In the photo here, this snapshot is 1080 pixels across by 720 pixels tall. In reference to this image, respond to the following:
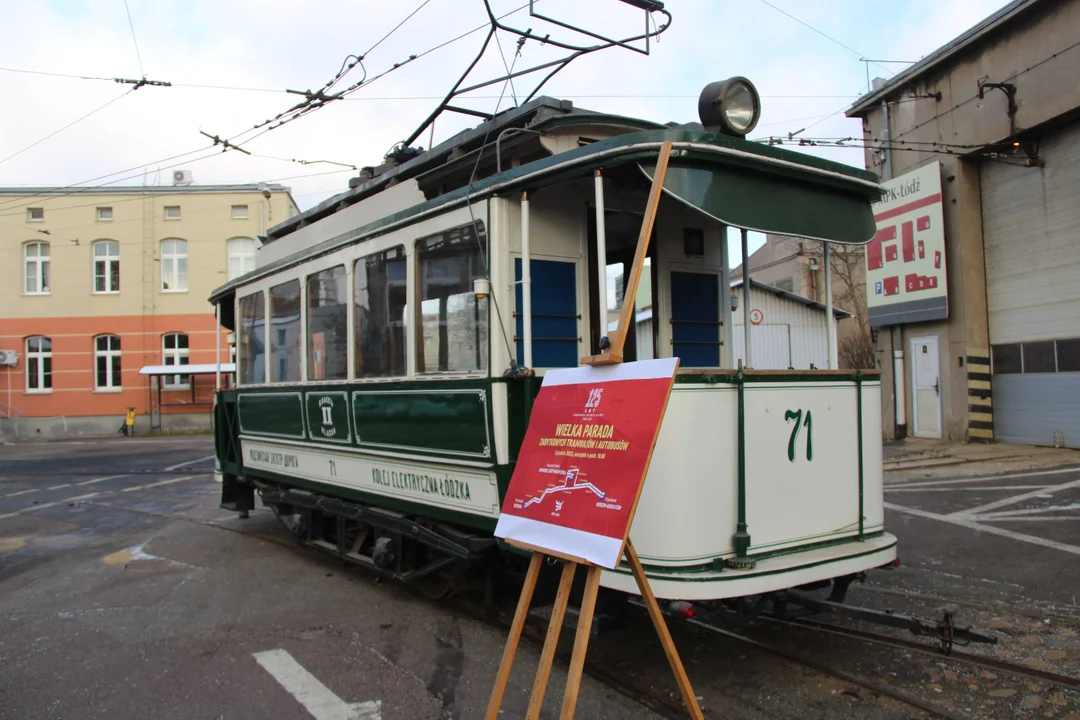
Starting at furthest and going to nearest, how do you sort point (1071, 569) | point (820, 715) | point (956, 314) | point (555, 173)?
1. point (956, 314)
2. point (1071, 569)
3. point (555, 173)
4. point (820, 715)

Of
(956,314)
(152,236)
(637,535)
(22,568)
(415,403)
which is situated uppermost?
(152,236)

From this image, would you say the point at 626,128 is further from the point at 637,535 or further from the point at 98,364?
the point at 98,364

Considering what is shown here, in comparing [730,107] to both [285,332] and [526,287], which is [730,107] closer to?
[526,287]

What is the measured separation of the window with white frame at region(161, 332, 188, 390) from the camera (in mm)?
29922

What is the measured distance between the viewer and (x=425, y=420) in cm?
537

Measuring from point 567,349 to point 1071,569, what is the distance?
4591 mm

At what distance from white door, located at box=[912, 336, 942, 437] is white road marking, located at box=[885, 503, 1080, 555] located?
7152 millimetres

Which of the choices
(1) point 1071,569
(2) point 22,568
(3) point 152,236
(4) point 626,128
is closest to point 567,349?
(4) point 626,128

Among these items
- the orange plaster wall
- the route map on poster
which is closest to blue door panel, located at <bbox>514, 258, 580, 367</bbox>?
the route map on poster

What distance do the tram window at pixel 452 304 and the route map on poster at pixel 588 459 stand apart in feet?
4.62

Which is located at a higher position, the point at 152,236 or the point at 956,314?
the point at 152,236

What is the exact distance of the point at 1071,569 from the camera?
629 cm

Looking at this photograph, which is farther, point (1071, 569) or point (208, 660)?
point (1071, 569)

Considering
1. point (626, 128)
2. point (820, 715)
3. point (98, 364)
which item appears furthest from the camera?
point (98, 364)
